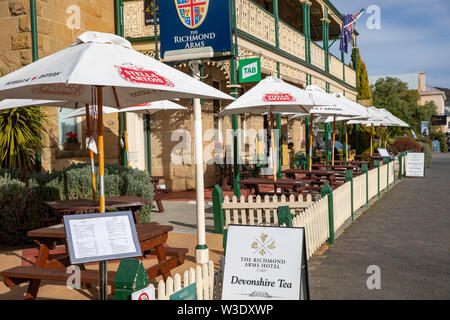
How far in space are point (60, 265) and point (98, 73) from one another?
211 centimetres

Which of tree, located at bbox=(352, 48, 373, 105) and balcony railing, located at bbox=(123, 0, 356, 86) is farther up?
tree, located at bbox=(352, 48, 373, 105)

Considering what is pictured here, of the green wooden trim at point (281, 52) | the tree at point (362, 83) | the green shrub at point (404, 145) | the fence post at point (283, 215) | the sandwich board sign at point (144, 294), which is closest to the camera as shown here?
the sandwich board sign at point (144, 294)

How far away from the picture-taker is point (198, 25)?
19.9ft

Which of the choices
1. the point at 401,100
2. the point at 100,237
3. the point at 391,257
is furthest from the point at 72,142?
the point at 401,100

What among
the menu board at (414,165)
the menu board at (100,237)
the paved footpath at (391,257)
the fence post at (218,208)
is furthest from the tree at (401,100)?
→ the menu board at (100,237)

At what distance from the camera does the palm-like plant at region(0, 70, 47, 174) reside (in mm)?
7922

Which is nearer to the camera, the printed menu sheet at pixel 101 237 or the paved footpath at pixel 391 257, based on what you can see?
the printed menu sheet at pixel 101 237

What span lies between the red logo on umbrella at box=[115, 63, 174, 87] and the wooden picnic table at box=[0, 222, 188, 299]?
154cm

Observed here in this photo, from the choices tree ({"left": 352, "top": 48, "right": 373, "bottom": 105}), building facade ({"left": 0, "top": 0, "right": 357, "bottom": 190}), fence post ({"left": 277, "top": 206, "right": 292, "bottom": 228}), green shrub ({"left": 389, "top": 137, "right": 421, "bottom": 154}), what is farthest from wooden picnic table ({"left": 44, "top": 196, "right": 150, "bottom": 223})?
tree ({"left": 352, "top": 48, "right": 373, "bottom": 105})

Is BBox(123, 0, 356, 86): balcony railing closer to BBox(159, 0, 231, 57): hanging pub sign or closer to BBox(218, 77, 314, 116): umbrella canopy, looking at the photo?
BBox(218, 77, 314, 116): umbrella canopy

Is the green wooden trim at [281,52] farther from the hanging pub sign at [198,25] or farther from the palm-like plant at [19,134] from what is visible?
the palm-like plant at [19,134]

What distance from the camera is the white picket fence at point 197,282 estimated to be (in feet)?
10.6

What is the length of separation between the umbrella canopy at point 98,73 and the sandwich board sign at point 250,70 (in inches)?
225

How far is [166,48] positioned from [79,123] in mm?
5572
